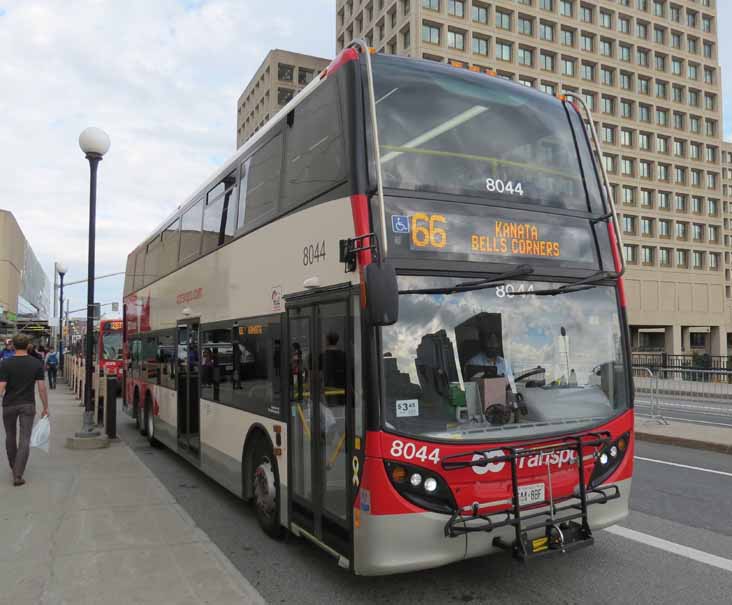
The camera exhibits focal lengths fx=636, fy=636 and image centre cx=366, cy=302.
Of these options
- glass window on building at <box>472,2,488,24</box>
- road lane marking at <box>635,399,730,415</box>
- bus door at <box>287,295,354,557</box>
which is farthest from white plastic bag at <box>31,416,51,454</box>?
glass window on building at <box>472,2,488,24</box>

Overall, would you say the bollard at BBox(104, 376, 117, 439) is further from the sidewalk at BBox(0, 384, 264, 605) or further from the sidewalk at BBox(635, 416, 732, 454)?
the sidewalk at BBox(635, 416, 732, 454)

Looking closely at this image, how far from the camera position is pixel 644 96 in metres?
67.9

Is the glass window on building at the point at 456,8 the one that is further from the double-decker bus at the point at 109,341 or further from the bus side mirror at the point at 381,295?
the bus side mirror at the point at 381,295

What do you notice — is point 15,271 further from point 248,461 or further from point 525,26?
point 248,461

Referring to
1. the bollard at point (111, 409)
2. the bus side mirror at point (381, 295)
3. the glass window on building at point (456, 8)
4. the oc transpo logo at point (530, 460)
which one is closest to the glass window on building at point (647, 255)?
the glass window on building at point (456, 8)

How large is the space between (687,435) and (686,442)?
14.9 inches

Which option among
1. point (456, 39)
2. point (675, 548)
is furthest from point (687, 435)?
point (456, 39)

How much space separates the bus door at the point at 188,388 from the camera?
340 inches

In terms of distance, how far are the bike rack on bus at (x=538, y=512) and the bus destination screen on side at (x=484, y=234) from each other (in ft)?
4.64

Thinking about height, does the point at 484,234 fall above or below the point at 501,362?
above

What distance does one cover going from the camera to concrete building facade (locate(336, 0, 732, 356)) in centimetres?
6103

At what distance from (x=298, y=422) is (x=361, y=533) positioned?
1.40m

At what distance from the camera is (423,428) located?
14.1ft

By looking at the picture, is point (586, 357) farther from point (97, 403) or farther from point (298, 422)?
point (97, 403)
